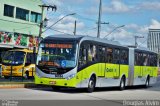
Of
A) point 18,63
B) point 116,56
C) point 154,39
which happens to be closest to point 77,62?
point 116,56

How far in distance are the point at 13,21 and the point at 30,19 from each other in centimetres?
520

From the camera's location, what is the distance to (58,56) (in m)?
22.6

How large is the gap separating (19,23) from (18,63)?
23525 millimetres

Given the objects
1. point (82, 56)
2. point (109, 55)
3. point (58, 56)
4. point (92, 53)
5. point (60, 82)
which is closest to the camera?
point (60, 82)

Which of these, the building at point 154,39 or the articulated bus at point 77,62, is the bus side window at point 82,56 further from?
Result: the building at point 154,39

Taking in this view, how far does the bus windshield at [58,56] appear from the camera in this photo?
2239 cm

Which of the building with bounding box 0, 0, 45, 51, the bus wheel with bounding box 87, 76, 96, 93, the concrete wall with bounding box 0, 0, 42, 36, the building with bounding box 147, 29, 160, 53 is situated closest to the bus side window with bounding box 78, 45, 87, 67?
the bus wheel with bounding box 87, 76, 96, 93

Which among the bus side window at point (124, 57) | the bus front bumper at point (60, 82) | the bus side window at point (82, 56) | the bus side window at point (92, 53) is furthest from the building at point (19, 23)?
the bus front bumper at point (60, 82)

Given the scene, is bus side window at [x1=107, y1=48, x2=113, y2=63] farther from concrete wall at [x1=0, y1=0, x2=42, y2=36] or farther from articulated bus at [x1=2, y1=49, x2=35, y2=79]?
concrete wall at [x1=0, y1=0, x2=42, y2=36]

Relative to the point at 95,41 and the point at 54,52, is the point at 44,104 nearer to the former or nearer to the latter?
the point at 54,52

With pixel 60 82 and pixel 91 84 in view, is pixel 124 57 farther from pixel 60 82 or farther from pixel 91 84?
pixel 60 82

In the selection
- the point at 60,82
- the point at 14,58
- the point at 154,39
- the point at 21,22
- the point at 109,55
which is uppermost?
the point at 154,39

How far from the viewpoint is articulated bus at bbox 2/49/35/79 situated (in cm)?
3350

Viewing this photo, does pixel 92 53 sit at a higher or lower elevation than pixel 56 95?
higher
